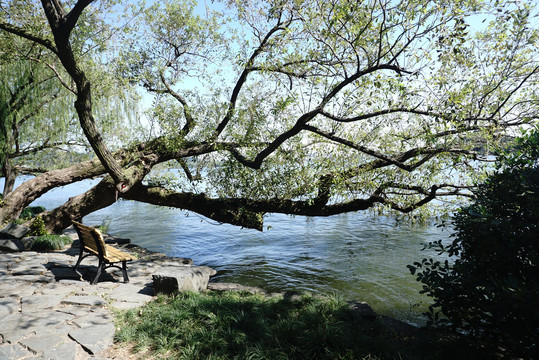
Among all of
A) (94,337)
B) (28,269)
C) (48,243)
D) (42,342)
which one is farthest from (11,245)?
(94,337)

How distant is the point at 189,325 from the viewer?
13.9 ft

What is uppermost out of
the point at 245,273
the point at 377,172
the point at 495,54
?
the point at 495,54

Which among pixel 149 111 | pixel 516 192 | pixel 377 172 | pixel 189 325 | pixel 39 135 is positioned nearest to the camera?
pixel 516 192

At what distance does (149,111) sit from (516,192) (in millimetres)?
8378

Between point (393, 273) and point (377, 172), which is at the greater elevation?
point (377, 172)

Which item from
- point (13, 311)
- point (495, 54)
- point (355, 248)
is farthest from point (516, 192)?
point (355, 248)

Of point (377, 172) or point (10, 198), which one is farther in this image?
point (10, 198)

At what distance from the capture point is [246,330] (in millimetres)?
4199

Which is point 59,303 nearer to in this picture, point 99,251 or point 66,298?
point 66,298

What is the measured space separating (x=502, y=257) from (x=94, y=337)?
15.1ft

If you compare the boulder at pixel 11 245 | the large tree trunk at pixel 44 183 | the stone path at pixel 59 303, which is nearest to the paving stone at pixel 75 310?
the stone path at pixel 59 303

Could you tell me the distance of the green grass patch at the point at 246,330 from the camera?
365 cm

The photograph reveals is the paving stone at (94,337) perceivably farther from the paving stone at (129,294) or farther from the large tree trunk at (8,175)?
the large tree trunk at (8,175)

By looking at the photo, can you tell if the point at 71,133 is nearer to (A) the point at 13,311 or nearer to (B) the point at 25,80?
(B) the point at 25,80
